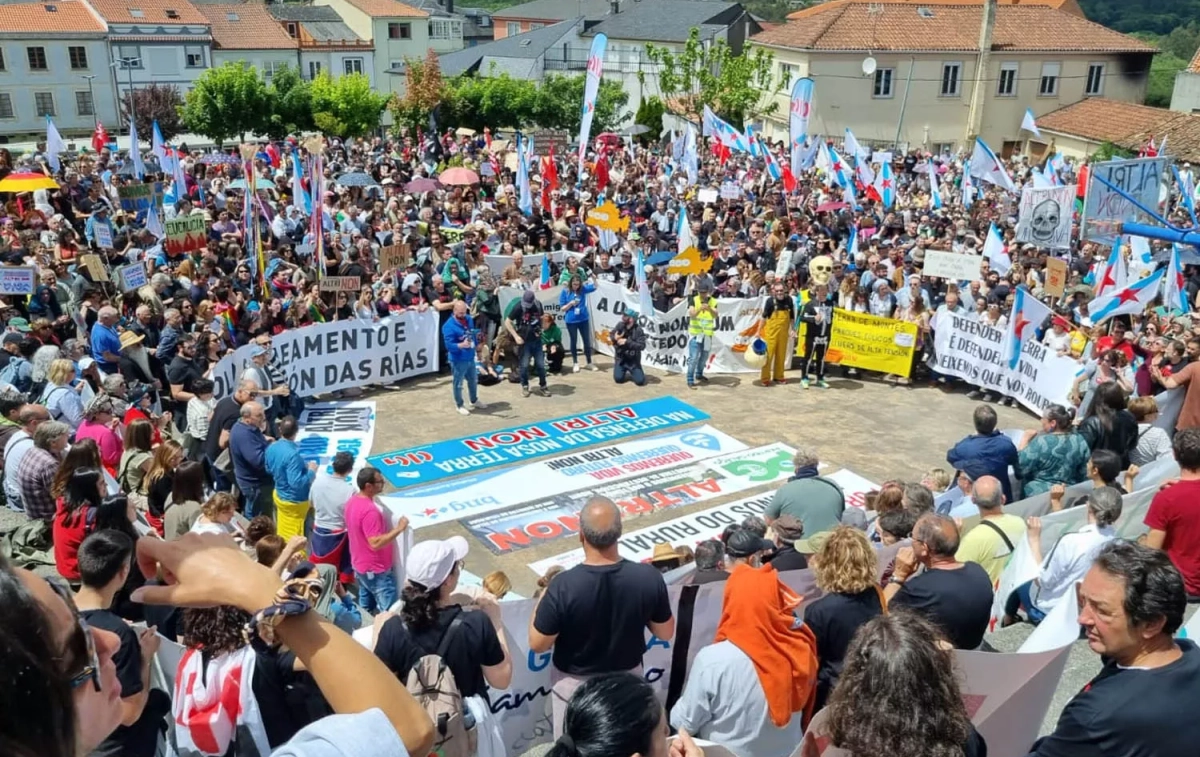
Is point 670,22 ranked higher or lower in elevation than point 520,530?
higher

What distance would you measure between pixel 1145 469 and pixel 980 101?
4488cm

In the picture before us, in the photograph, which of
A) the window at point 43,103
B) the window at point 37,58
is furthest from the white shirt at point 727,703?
the window at point 37,58

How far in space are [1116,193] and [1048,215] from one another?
3.09ft

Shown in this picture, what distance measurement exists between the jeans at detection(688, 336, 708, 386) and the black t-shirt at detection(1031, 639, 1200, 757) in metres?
11.5

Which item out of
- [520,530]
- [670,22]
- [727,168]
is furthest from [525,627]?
[670,22]

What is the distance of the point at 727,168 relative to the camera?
102 ft

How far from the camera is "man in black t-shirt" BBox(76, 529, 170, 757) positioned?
3.21 m

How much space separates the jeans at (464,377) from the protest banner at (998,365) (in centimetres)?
696

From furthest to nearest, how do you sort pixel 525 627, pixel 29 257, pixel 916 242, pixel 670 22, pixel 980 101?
Result: 1. pixel 670 22
2. pixel 980 101
3. pixel 916 242
4. pixel 29 257
5. pixel 525 627

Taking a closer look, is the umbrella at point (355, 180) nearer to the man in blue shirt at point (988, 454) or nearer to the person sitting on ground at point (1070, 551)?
the man in blue shirt at point (988, 454)

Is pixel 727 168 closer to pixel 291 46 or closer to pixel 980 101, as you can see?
pixel 980 101

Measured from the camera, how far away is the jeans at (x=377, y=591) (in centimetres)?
770

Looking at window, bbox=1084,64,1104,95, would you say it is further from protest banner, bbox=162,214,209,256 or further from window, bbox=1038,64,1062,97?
protest banner, bbox=162,214,209,256

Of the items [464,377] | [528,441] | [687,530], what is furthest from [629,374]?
[687,530]
